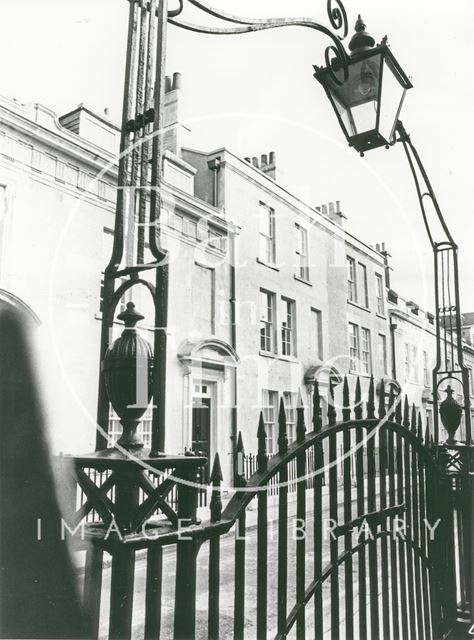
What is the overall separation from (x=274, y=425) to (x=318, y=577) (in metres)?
15.5

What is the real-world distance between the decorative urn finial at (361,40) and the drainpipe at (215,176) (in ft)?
42.8

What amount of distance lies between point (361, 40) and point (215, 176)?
44.5 feet

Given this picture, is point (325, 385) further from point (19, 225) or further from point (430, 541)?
point (430, 541)

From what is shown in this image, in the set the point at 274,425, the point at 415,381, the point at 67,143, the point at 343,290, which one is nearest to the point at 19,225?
the point at 67,143

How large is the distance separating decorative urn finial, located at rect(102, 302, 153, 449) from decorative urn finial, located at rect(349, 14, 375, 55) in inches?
125

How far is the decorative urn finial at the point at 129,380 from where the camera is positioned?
5.54ft

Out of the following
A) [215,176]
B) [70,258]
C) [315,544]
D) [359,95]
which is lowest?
[315,544]

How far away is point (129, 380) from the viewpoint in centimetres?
169

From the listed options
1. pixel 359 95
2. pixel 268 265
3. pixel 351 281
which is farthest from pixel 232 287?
pixel 359 95

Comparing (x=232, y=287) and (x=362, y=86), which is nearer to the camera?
(x=362, y=86)

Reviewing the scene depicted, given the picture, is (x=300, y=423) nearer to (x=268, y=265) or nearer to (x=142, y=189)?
(x=142, y=189)

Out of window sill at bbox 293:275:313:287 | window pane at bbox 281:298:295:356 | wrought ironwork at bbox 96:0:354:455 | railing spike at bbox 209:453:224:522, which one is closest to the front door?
window pane at bbox 281:298:295:356

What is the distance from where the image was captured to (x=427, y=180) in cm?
455

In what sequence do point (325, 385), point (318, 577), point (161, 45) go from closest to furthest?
point (161, 45) < point (318, 577) < point (325, 385)
